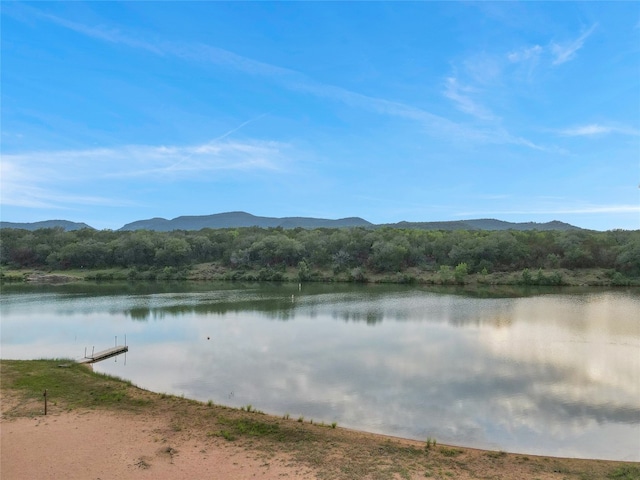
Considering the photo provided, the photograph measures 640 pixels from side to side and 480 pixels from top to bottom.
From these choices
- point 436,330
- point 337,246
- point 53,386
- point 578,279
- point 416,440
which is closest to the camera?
point 416,440

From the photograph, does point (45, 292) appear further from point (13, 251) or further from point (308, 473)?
point (308, 473)

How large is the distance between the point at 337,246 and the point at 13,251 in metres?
55.9

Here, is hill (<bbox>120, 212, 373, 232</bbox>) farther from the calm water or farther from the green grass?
the green grass

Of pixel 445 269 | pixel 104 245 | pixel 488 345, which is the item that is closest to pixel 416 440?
pixel 488 345

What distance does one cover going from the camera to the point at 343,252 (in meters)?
64.9

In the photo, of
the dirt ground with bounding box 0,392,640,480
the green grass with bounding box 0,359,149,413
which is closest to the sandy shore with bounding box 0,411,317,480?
the dirt ground with bounding box 0,392,640,480

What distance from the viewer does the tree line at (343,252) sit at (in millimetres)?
58219

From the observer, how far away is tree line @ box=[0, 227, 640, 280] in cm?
5822

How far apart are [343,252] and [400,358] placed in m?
45.7

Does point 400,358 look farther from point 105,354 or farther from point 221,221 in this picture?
point 221,221

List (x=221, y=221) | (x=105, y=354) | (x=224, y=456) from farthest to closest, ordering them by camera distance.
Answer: (x=221, y=221), (x=105, y=354), (x=224, y=456)

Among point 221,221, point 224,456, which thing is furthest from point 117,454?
point 221,221

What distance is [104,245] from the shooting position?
72875mm

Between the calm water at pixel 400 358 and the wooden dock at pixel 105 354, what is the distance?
0.54 metres
